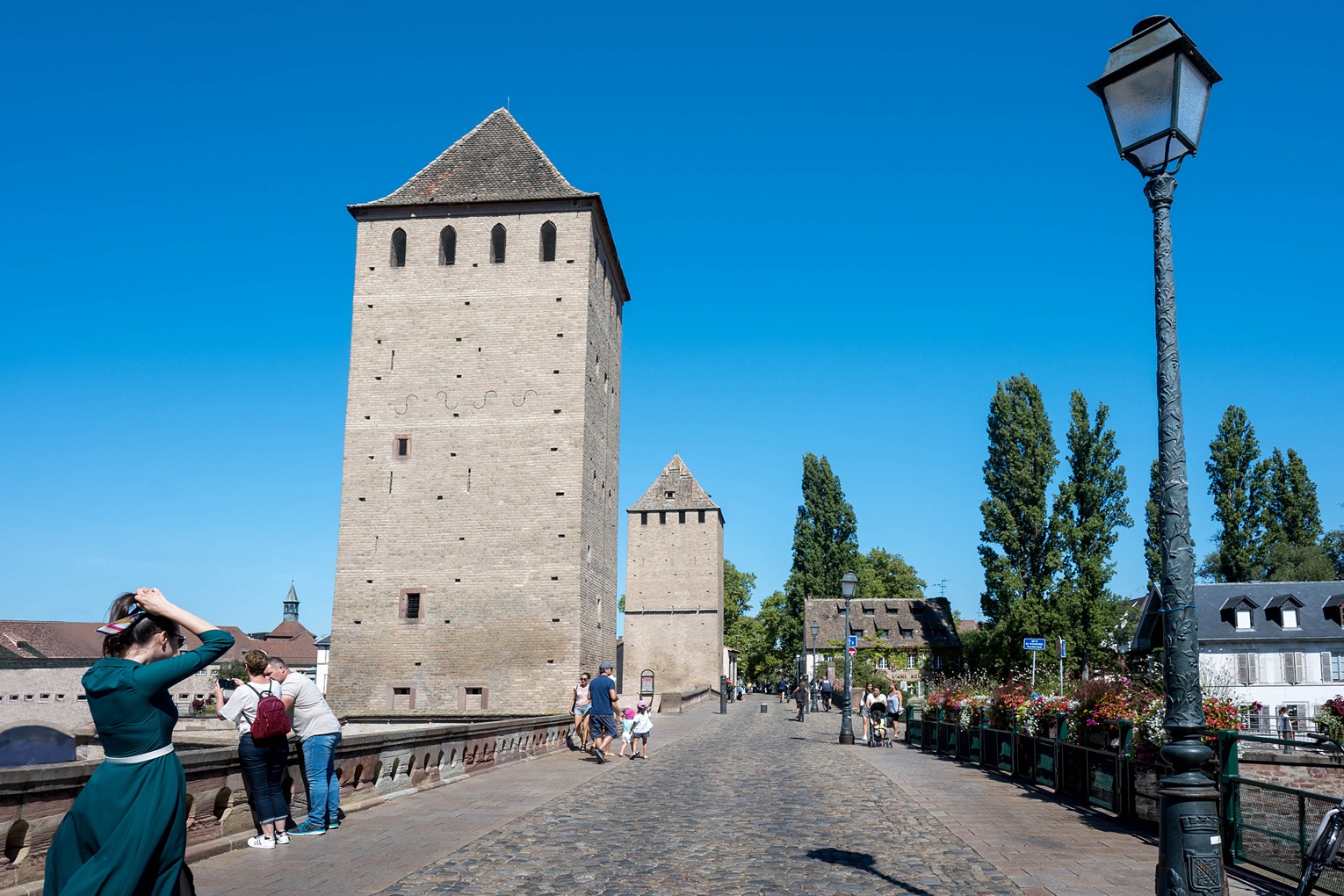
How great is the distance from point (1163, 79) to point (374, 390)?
1267 inches

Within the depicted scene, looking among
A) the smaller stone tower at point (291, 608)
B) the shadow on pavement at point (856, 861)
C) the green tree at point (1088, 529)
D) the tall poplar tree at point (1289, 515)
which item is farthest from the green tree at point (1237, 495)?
the smaller stone tower at point (291, 608)

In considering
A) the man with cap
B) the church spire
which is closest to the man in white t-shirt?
the man with cap

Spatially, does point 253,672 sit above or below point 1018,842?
above

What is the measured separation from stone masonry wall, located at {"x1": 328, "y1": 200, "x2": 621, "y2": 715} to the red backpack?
24246 mm

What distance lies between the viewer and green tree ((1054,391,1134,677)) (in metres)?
43.1

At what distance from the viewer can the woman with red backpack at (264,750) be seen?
8.47 metres

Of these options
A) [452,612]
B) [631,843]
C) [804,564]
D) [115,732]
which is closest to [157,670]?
[115,732]

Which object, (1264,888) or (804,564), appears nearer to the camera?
(1264,888)

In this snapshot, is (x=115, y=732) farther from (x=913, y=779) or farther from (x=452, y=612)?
(x=452, y=612)

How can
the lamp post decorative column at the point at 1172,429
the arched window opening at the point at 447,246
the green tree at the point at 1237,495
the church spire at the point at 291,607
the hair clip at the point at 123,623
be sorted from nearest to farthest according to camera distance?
1. the hair clip at the point at 123,623
2. the lamp post decorative column at the point at 1172,429
3. the arched window opening at the point at 447,246
4. the green tree at the point at 1237,495
5. the church spire at the point at 291,607

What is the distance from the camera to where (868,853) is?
8.83m

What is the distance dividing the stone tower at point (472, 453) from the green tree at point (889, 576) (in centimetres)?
5042

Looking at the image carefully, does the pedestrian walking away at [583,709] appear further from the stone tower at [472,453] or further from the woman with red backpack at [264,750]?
the woman with red backpack at [264,750]

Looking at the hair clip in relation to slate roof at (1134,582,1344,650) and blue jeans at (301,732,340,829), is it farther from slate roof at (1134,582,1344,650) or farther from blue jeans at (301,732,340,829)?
slate roof at (1134,582,1344,650)
